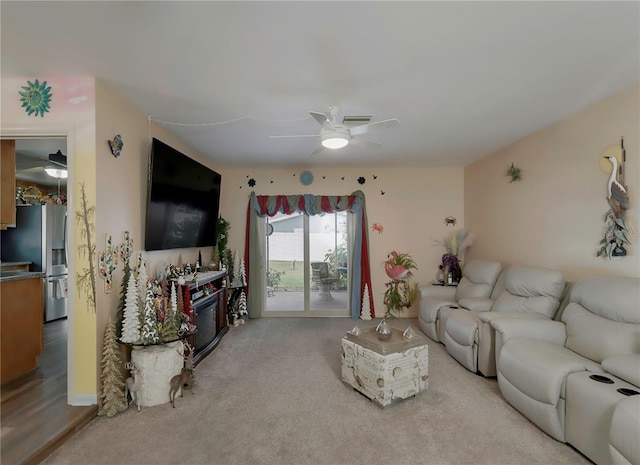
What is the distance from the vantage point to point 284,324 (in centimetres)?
477

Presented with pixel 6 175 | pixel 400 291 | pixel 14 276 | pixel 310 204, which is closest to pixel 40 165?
pixel 6 175

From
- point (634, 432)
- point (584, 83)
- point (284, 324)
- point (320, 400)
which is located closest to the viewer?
point (634, 432)

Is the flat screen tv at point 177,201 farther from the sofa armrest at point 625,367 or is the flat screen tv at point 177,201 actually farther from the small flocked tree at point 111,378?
the sofa armrest at point 625,367

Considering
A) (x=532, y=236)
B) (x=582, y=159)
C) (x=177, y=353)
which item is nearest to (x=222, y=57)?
(x=177, y=353)

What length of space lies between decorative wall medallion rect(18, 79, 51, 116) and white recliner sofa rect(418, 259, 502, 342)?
14.7ft

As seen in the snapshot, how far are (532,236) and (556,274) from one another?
0.78m

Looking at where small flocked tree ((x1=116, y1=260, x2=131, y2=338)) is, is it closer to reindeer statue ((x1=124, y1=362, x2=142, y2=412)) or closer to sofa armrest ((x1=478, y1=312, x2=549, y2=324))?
reindeer statue ((x1=124, y1=362, x2=142, y2=412))

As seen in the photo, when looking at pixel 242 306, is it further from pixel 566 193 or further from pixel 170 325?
pixel 566 193

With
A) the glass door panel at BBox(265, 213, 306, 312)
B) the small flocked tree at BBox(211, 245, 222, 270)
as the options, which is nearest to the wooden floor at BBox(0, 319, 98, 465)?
the small flocked tree at BBox(211, 245, 222, 270)

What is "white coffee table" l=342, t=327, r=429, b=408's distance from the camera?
2.42 metres

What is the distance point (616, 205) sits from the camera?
2.56 m

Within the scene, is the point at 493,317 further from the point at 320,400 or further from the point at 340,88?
the point at 340,88

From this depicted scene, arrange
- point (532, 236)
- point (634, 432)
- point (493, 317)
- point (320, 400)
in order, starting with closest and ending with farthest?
point (634, 432)
point (320, 400)
point (493, 317)
point (532, 236)

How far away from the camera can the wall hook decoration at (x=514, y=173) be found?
3756 mm
